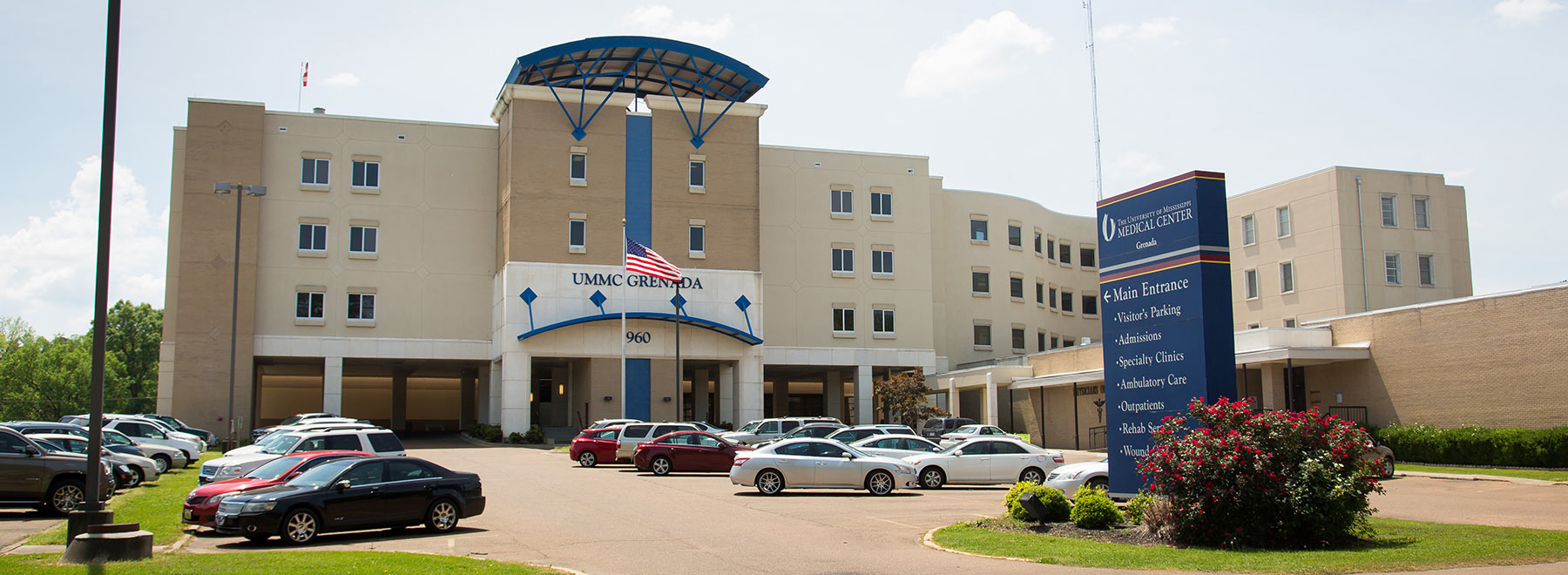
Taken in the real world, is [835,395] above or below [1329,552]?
above

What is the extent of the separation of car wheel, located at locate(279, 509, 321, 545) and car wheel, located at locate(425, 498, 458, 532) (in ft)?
5.76

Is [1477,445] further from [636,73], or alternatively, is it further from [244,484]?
[636,73]

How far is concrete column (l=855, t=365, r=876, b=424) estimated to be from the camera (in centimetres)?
6228

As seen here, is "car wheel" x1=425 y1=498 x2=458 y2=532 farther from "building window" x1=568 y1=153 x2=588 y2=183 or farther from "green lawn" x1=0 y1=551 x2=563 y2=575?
"building window" x1=568 y1=153 x2=588 y2=183

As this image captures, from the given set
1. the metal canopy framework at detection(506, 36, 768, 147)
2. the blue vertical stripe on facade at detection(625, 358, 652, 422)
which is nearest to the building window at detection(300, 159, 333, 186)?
the metal canopy framework at detection(506, 36, 768, 147)

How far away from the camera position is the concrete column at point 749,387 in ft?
189

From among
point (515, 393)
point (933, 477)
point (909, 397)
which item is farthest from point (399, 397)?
point (933, 477)

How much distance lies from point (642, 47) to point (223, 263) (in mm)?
22131

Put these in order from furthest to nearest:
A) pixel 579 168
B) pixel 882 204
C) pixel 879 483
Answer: pixel 882 204
pixel 579 168
pixel 879 483

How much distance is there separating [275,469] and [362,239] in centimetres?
4137

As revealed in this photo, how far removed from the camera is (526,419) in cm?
5444

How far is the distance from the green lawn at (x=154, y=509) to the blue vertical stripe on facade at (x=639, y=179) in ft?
96.1

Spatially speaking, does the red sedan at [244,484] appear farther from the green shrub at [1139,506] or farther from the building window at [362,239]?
the building window at [362,239]

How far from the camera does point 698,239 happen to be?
193ft
